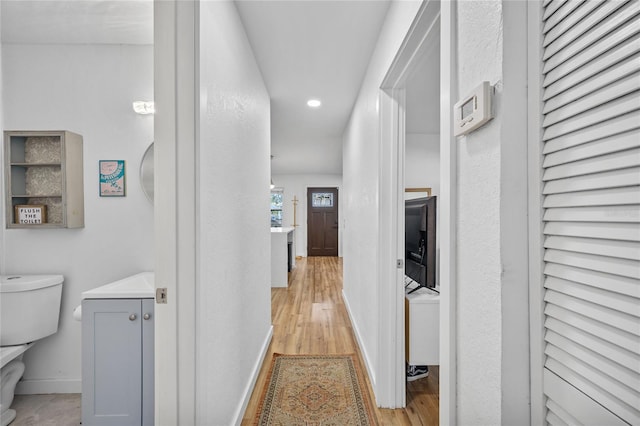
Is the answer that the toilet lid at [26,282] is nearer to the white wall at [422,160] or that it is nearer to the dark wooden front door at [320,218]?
→ the white wall at [422,160]

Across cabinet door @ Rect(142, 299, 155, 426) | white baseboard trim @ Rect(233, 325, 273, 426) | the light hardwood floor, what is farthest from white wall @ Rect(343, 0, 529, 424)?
cabinet door @ Rect(142, 299, 155, 426)

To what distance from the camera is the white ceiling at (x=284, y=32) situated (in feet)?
5.64

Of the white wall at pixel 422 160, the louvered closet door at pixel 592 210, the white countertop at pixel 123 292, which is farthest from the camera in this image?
the white wall at pixel 422 160

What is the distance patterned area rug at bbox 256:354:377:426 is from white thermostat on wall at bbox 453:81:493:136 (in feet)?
5.70

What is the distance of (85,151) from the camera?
83.3 inches

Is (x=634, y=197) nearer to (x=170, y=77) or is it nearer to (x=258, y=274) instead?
(x=170, y=77)

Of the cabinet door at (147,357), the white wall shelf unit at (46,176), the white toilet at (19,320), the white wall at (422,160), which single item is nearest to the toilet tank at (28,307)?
the white toilet at (19,320)

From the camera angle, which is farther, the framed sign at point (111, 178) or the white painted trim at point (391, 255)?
the framed sign at point (111, 178)

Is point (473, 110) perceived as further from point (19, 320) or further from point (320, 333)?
point (320, 333)

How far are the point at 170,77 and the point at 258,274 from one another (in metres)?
1.58

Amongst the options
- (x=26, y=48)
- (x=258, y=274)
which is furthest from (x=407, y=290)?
(x=26, y=48)

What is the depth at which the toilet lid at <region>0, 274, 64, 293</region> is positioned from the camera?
A: 1863 millimetres

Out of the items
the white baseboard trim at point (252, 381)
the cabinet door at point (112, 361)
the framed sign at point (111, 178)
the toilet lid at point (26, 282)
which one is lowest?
the white baseboard trim at point (252, 381)

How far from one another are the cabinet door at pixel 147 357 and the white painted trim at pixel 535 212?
5.24 ft
